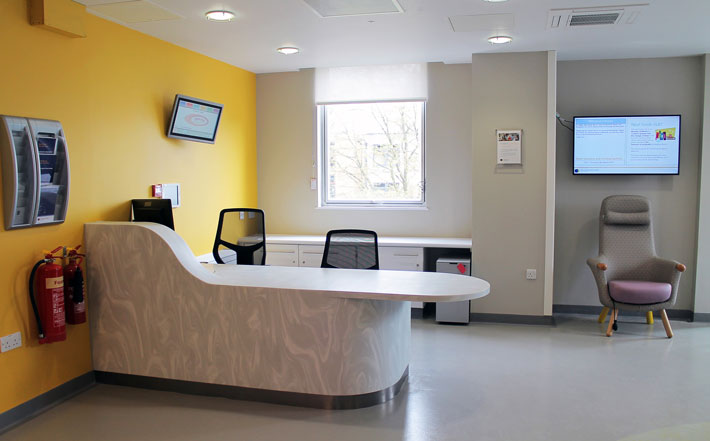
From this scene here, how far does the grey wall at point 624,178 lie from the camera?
5785 millimetres

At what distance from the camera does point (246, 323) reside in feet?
12.3

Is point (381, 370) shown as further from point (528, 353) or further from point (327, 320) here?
point (528, 353)

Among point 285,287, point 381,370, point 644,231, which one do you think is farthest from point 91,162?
point 644,231

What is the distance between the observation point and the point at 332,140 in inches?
264

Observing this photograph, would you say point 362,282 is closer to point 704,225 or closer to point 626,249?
point 626,249

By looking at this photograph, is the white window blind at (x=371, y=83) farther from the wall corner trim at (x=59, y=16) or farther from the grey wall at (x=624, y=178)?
the wall corner trim at (x=59, y=16)

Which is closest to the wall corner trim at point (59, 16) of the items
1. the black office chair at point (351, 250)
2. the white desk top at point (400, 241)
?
the black office chair at point (351, 250)

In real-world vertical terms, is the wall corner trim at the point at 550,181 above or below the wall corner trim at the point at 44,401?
above

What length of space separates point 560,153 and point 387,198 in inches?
77.3

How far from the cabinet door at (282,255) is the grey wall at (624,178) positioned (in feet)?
9.33

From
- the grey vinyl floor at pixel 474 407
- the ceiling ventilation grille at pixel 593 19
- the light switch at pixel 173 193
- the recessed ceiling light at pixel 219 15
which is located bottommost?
the grey vinyl floor at pixel 474 407

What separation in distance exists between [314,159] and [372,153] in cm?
69

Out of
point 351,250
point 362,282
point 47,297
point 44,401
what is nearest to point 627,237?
point 351,250

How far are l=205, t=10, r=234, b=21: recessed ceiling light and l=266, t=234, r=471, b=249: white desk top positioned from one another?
100 inches
